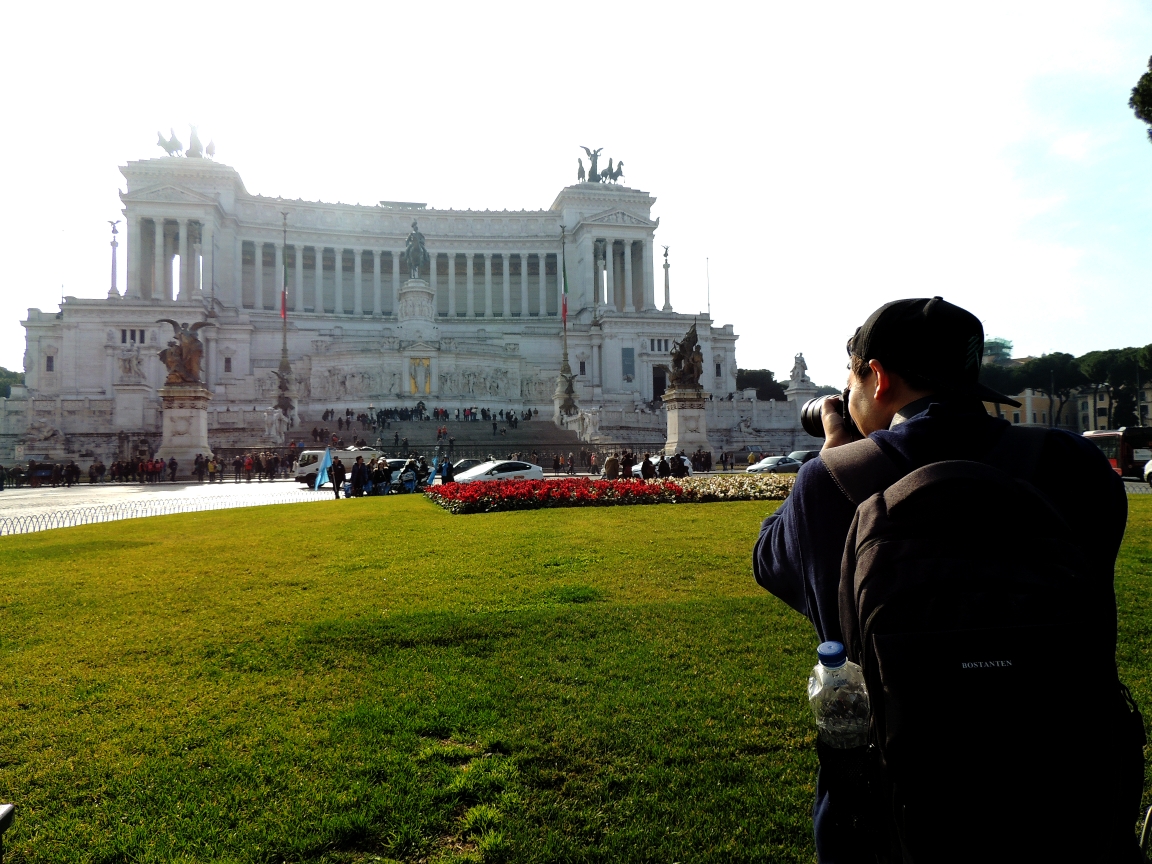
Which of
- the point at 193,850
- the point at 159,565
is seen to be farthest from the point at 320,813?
the point at 159,565

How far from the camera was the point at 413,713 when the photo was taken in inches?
197

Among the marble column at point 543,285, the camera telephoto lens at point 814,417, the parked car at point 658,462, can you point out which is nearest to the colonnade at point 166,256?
the marble column at point 543,285

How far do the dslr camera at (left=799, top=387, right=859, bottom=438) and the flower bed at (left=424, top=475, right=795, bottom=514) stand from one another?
580 inches

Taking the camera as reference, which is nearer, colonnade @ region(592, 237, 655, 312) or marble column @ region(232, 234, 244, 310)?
marble column @ region(232, 234, 244, 310)

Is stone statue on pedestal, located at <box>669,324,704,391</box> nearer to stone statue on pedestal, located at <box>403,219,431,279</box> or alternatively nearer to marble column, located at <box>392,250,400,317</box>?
stone statue on pedestal, located at <box>403,219,431,279</box>

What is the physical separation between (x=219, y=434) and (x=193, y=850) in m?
50.9

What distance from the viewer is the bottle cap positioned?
2.05 meters

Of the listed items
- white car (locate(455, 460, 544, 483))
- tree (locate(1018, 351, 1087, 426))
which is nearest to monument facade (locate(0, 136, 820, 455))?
white car (locate(455, 460, 544, 483))

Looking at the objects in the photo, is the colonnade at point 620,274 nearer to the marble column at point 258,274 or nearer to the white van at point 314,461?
the marble column at point 258,274

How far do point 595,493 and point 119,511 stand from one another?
496 inches

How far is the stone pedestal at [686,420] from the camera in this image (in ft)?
119

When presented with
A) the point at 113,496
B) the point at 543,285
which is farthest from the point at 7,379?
the point at 113,496

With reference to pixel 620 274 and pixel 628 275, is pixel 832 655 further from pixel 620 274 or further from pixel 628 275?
pixel 620 274

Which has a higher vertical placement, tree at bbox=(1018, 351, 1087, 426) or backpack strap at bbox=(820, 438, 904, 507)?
tree at bbox=(1018, 351, 1087, 426)
